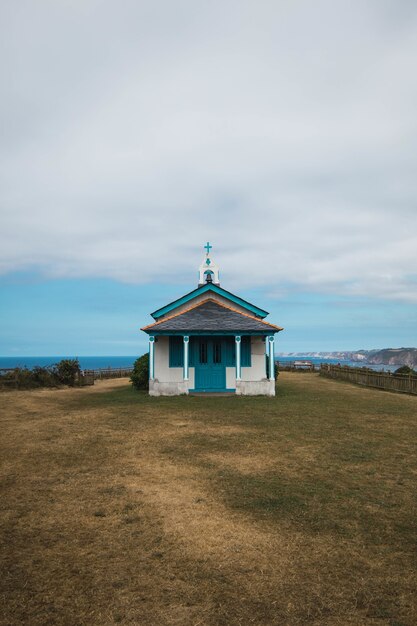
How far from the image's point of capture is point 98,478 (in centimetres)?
851

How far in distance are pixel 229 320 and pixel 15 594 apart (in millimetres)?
18362

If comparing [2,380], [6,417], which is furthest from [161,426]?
[2,380]

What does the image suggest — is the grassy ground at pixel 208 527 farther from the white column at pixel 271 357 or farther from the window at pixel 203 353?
the window at pixel 203 353

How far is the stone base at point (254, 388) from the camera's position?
21.4 metres

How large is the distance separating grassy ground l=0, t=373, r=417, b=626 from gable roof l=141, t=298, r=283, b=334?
8.80 meters

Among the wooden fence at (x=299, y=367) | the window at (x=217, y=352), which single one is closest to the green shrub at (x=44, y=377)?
the window at (x=217, y=352)

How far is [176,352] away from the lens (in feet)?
74.9

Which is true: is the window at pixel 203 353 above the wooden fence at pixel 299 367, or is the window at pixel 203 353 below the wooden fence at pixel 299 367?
above

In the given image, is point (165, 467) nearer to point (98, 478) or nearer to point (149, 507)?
point (98, 478)

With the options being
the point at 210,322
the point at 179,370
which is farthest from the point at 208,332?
the point at 179,370

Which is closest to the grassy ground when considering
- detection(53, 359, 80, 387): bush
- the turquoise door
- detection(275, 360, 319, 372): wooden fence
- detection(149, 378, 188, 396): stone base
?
detection(149, 378, 188, 396): stone base

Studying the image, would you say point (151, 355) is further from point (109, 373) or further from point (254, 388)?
point (109, 373)

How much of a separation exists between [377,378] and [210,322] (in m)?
11.7

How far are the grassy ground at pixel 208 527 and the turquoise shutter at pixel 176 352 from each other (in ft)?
32.2
